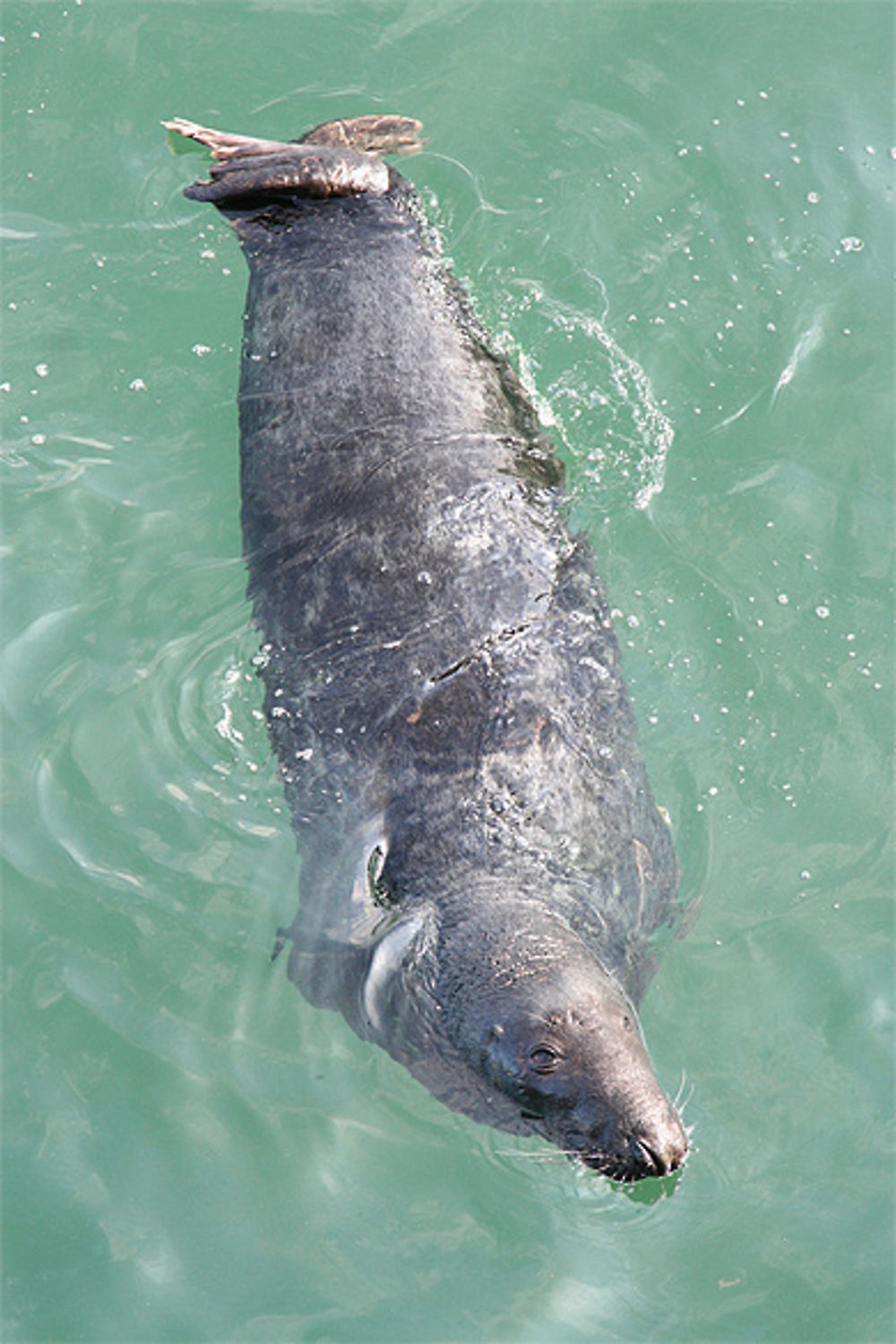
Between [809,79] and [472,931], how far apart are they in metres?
6.47

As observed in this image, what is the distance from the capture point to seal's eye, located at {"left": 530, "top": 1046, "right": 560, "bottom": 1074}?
16.2 ft

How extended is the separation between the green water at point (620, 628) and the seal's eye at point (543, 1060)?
0.94 metres

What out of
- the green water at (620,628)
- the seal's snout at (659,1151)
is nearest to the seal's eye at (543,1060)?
the seal's snout at (659,1151)

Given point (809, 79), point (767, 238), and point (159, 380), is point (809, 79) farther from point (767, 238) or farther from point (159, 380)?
point (159, 380)

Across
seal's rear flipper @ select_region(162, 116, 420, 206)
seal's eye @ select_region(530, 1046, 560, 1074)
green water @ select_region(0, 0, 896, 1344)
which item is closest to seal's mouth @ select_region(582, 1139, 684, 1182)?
seal's eye @ select_region(530, 1046, 560, 1074)

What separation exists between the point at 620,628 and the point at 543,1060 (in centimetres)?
274

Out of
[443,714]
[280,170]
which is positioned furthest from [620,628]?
[280,170]

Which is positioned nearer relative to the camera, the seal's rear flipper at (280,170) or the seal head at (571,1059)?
the seal head at (571,1059)

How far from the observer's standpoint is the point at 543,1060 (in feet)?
Result: 16.3

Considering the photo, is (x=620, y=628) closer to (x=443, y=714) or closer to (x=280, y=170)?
(x=443, y=714)

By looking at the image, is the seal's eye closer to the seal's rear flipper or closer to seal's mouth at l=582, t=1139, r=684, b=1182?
seal's mouth at l=582, t=1139, r=684, b=1182

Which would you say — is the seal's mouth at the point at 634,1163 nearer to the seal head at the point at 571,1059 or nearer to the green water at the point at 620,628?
the seal head at the point at 571,1059

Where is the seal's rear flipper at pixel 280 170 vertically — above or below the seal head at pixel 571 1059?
above

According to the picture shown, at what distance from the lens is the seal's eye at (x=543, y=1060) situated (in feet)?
16.2
